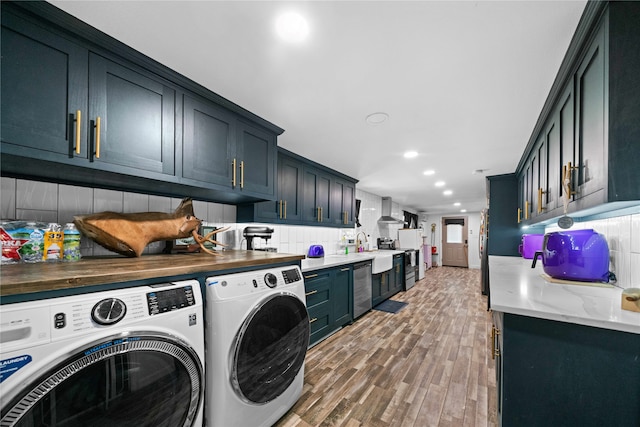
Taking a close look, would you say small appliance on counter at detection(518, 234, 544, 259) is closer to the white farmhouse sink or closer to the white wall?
the white farmhouse sink

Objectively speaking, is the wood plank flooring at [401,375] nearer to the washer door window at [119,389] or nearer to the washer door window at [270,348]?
the washer door window at [270,348]

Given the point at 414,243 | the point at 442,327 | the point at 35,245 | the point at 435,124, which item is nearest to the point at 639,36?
the point at 435,124

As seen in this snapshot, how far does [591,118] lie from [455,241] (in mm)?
8831

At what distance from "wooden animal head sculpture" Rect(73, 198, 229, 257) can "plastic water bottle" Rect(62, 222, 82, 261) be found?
0.04m

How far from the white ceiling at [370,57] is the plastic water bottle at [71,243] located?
1.02 metres

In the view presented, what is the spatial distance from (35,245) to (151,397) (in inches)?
39.0

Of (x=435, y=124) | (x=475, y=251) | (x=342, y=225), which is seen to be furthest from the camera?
(x=475, y=251)

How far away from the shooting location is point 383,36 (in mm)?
1128

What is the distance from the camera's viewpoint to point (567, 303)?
41.6 inches

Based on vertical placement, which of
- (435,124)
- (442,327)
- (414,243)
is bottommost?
(442,327)

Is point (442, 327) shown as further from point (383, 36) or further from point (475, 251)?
point (475, 251)

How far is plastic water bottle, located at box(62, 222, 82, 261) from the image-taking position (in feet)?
4.14

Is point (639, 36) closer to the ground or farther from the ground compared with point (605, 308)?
farther from the ground

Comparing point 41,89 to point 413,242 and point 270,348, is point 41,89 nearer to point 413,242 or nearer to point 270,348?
point 270,348
